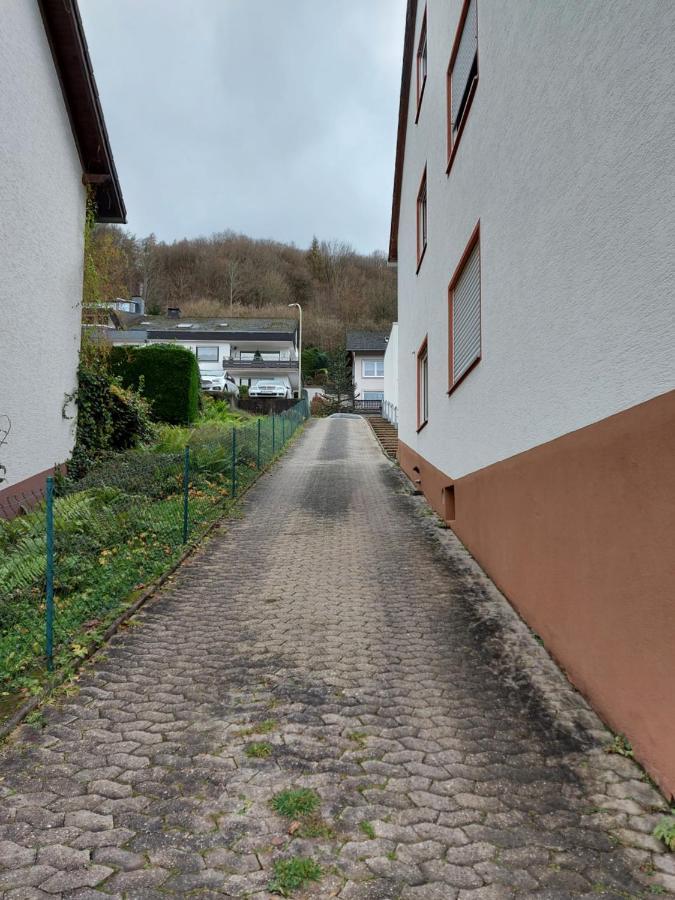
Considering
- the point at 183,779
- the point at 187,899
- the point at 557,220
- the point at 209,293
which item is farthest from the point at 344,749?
the point at 209,293

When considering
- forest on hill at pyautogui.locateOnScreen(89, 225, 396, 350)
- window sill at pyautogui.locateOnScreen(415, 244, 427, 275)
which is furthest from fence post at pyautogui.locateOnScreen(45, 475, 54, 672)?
forest on hill at pyautogui.locateOnScreen(89, 225, 396, 350)

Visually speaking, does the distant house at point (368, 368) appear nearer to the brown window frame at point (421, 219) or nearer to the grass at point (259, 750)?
the brown window frame at point (421, 219)

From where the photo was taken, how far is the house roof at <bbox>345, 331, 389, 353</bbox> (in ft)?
156

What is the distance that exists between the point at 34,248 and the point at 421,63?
335 inches

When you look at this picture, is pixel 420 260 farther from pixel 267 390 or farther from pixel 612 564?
pixel 267 390

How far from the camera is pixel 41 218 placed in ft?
31.1

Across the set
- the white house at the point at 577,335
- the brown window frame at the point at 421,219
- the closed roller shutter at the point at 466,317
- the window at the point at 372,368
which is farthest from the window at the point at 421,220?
the window at the point at 372,368

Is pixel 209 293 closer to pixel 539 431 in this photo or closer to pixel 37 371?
pixel 37 371

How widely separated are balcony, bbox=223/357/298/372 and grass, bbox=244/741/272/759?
1738 inches

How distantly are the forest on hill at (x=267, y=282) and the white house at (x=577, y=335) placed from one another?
52.8m

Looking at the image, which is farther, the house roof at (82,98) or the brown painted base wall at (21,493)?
the house roof at (82,98)

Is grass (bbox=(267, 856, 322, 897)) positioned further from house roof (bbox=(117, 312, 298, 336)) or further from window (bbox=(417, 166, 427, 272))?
house roof (bbox=(117, 312, 298, 336))

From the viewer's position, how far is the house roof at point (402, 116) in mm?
12883

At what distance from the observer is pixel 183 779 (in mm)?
2918
